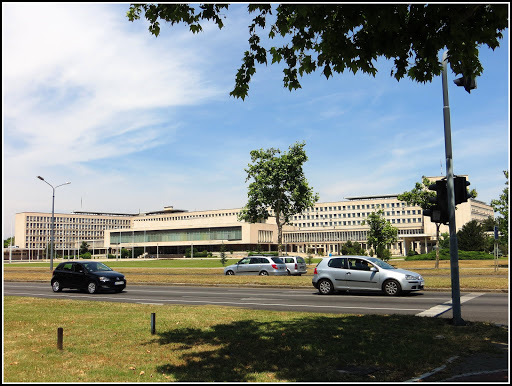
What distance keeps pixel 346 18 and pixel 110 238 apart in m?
141

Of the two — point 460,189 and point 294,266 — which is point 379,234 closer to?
point 294,266

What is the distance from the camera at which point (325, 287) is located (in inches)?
765

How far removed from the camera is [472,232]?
64.8 m

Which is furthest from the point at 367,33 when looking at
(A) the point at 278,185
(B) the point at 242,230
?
(B) the point at 242,230

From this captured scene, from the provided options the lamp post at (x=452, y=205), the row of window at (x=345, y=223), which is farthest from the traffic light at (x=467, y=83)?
the row of window at (x=345, y=223)

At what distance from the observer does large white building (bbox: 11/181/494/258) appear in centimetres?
12094

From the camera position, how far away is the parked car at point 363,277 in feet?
59.4

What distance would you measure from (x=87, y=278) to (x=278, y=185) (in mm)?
23412

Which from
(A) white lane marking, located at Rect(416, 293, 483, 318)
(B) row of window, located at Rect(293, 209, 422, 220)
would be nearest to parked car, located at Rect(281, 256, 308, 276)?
(A) white lane marking, located at Rect(416, 293, 483, 318)

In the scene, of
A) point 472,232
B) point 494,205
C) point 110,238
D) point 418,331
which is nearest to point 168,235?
point 110,238

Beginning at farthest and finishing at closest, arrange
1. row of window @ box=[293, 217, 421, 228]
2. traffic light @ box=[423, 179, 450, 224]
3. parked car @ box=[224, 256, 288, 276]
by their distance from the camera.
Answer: row of window @ box=[293, 217, 421, 228] → parked car @ box=[224, 256, 288, 276] → traffic light @ box=[423, 179, 450, 224]

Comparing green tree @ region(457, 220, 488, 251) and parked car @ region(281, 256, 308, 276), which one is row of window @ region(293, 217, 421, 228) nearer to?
green tree @ region(457, 220, 488, 251)

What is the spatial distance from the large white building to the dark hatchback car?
284 ft

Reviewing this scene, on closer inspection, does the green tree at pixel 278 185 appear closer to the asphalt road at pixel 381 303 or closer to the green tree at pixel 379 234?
the green tree at pixel 379 234
